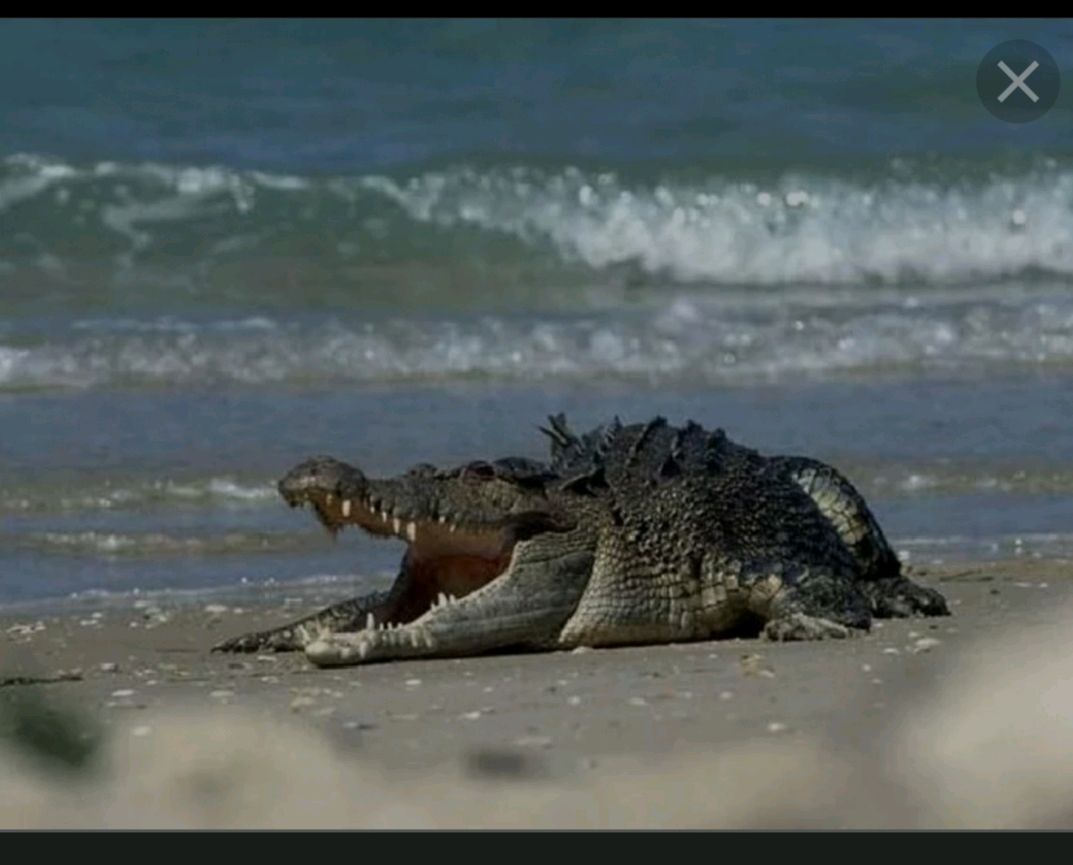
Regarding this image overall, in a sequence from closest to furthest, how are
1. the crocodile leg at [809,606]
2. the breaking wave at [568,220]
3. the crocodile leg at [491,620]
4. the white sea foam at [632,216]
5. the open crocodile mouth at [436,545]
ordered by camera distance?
the crocodile leg at [491,620]
the open crocodile mouth at [436,545]
the crocodile leg at [809,606]
the breaking wave at [568,220]
the white sea foam at [632,216]

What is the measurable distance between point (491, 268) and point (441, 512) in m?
10.6

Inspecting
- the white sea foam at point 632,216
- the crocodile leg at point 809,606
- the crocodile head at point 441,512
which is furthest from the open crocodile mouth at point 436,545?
the white sea foam at point 632,216

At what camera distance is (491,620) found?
326 inches

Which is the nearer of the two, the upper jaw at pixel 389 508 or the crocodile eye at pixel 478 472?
the upper jaw at pixel 389 508

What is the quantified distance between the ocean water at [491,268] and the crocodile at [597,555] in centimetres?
153

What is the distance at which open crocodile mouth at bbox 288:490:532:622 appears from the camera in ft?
27.0

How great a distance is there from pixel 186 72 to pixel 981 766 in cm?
1837

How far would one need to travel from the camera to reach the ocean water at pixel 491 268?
1150 cm

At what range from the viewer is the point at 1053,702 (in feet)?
20.8

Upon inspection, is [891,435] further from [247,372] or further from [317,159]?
[317,159]

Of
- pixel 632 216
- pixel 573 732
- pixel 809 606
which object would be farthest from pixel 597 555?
pixel 632 216

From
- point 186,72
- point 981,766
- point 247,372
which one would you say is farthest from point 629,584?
point 186,72

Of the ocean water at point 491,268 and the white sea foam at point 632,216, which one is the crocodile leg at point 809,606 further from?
the white sea foam at point 632,216

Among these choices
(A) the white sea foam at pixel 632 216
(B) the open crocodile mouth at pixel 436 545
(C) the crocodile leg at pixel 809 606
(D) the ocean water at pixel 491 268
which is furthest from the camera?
(A) the white sea foam at pixel 632 216
